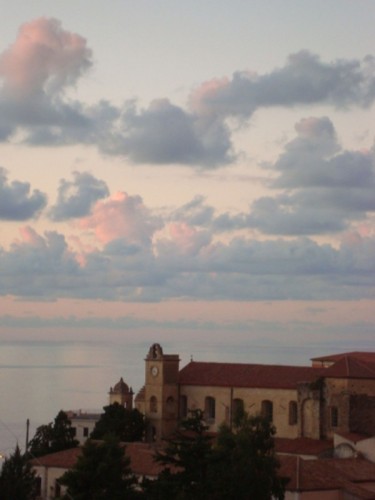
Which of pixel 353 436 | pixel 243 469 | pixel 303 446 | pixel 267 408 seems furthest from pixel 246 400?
pixel 243 469

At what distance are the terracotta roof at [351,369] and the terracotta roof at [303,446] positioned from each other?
4.31 metres

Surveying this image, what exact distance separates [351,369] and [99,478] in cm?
2893

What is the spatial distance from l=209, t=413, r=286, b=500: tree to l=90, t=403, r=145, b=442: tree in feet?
100

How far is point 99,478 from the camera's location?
49188 millimetres

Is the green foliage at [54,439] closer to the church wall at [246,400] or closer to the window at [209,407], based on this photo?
the church wall at [246,400]

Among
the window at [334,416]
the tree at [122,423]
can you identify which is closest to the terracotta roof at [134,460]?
the tree at [122,423]

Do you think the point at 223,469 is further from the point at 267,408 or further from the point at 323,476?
the point at 267,408

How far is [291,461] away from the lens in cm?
5912

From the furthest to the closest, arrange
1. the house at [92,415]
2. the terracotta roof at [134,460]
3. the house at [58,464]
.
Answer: the house at [92,415]
the house at [58,464]
the terracotta roof at [134,460]

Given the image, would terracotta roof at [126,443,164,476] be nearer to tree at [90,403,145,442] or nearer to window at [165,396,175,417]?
tree at [90,403,145,442]

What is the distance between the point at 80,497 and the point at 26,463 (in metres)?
4.09

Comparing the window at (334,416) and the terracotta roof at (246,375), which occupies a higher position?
the terracotta roof at (246,375)

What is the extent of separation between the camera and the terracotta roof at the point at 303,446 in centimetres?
7112

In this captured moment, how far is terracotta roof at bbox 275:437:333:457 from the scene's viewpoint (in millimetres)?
71125
